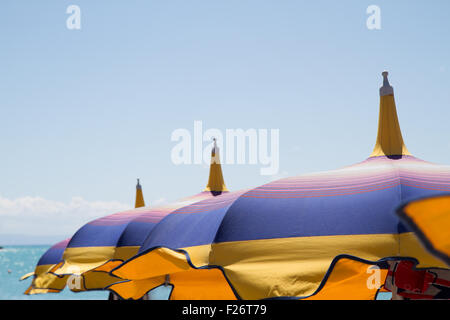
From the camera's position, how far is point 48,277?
15453mm

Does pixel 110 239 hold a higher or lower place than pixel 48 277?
higher

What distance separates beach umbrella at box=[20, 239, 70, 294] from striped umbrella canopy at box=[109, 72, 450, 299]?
29.1ft

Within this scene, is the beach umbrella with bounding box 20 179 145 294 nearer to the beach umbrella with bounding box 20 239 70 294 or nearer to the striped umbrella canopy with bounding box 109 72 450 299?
the beach umbrella with bounding box 20 239 70 294

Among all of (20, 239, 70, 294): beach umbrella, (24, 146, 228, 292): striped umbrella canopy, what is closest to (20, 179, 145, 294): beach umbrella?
(20, 239, 70, 294): beach umbrella

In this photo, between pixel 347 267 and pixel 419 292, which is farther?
pixel 419 292

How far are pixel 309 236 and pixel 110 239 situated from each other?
759 centimetres

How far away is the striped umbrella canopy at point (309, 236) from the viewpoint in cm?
493

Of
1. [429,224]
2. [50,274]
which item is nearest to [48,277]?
[50,274]

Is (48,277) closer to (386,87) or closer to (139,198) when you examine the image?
(139,198)

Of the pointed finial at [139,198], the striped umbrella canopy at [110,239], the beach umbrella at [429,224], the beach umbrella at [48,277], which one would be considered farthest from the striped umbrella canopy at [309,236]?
the pointed finial at [139,198]

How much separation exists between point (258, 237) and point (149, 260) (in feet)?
5.87
